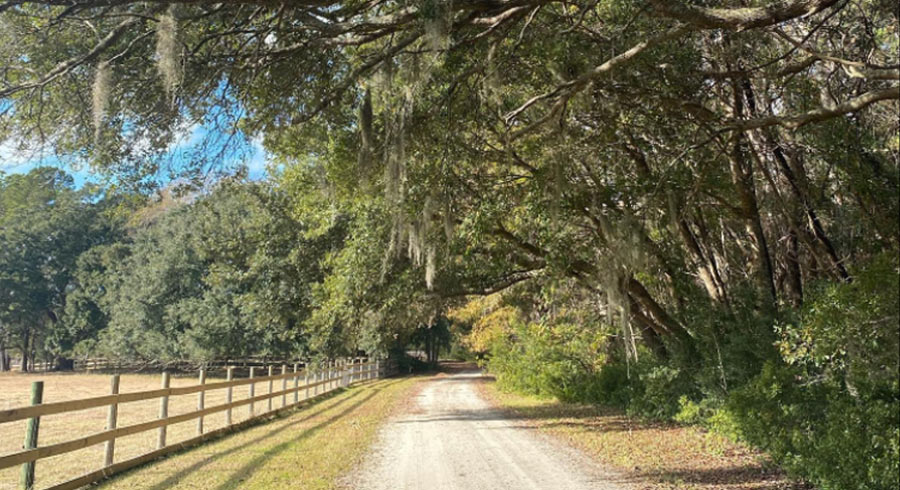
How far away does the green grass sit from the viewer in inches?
249

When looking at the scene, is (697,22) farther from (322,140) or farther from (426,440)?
(426,440)

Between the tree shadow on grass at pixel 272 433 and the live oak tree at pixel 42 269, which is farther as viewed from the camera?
the live oak tree at pixel 42 269

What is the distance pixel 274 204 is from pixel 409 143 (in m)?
10.7

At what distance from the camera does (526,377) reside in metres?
16.9

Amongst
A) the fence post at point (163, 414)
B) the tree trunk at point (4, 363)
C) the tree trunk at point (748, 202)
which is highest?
the tree trunk at point (748, 202)

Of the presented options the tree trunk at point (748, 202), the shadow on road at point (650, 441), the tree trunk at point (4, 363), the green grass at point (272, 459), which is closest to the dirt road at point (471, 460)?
the green grass at point (272, 459)

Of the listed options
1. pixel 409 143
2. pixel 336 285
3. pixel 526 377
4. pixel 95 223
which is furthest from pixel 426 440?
pixel 95 223

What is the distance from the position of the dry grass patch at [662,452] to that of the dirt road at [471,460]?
453 millimetres

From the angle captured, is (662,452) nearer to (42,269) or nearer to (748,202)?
(748,202)

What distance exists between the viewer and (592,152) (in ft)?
30.3

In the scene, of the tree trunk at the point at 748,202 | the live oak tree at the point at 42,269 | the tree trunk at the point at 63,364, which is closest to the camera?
the tree trunk at the point at 748,202

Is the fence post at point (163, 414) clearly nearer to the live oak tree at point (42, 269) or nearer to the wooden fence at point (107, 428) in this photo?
the wooden fence at point (107, 428)

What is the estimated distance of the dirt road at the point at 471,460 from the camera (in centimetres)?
631

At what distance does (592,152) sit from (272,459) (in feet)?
21.0
